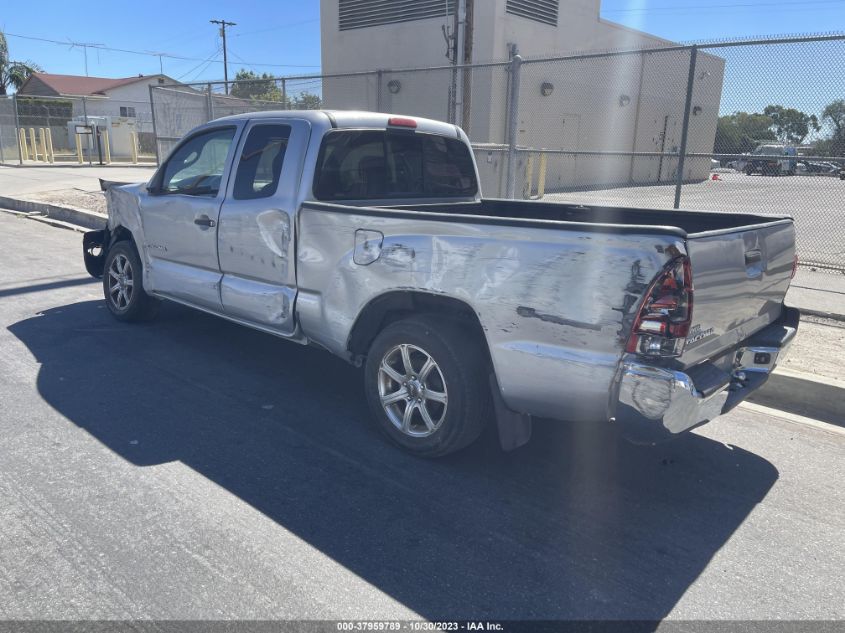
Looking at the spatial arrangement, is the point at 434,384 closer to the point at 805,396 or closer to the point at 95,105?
the point at 805,396

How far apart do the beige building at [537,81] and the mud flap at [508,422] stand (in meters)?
17.2

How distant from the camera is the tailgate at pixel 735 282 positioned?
3.10 m

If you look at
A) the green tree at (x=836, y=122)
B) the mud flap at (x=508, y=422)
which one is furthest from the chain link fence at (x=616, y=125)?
the mud flap at (x=508, y=422)

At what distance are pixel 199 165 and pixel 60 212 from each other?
32.0 feet

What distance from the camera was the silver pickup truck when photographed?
301 centimetres

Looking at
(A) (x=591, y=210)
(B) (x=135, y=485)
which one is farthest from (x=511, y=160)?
(B) (x=135, y=485)

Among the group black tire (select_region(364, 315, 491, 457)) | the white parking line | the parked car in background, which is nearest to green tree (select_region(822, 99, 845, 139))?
the parked car in background

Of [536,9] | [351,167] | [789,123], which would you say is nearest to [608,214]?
[351,167]

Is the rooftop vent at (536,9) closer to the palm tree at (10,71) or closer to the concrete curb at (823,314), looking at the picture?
the concrete curb at (823,314)

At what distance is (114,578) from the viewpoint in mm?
2791

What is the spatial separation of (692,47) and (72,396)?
647 cm

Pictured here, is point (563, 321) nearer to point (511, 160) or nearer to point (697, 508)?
point (697, 508)

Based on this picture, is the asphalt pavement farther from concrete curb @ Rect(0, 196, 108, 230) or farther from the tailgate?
concrete curb @ Rect(0, 196, 108, 230)

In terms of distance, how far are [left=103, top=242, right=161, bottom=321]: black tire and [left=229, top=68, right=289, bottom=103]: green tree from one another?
5.57 m
